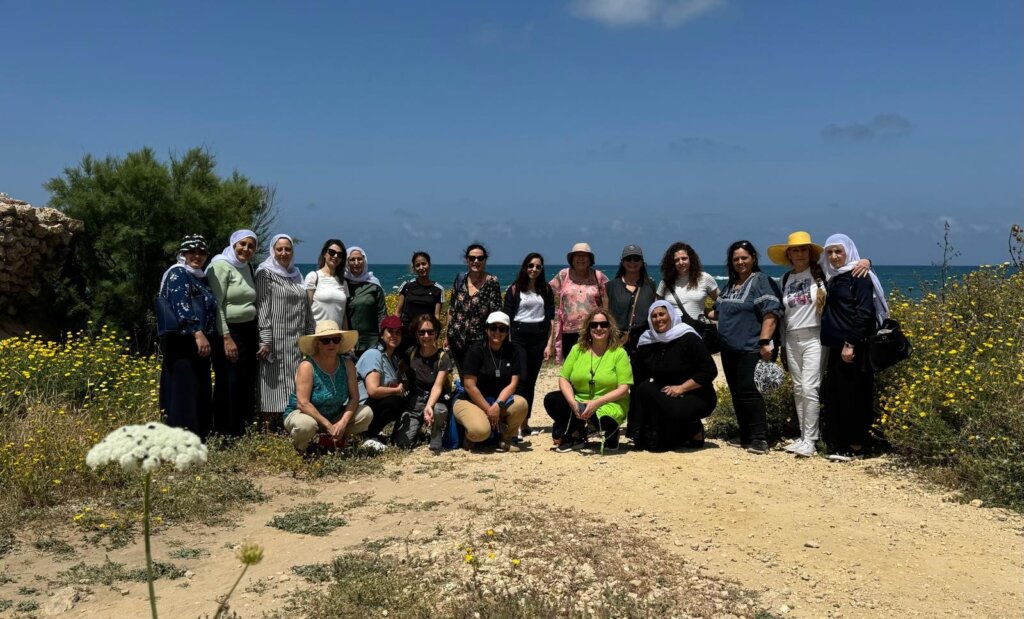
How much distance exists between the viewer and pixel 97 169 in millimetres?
12625

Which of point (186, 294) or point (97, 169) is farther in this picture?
point (97, 169)

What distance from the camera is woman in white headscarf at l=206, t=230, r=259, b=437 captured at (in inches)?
260

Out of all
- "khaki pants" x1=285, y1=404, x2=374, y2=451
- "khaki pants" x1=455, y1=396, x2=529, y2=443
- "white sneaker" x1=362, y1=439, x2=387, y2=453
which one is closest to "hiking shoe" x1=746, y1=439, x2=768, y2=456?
"khaki pants" x1=455, y1=396, x2=529, y2=443

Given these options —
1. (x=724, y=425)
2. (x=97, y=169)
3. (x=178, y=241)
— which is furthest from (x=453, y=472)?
(x=97, y=169)

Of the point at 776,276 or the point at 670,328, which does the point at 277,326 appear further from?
the point at 776,276

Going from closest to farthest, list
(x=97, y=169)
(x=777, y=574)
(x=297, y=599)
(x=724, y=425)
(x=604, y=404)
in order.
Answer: (x=297, y=599) < (x=777, y=574) < (x=604, y=404) < (x=724, y=425) < (x=97, y=169)

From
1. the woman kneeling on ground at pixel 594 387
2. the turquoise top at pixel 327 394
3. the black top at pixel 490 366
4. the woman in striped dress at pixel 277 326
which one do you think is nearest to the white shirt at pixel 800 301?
the woman kneeling on ground at pixel 594 387

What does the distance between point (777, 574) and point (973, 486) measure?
7.67ft

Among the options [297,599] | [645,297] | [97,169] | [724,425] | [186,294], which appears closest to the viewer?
[297,599]

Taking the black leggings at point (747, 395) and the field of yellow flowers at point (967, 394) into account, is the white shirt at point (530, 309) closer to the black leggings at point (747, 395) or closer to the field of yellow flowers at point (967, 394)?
the black leggings at point (747, 395)

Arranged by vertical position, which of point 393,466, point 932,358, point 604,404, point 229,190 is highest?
point 229,190

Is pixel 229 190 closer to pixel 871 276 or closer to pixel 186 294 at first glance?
pixel 186 294

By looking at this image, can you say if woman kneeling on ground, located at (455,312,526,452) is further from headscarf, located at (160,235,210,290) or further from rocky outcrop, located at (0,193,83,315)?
rocky outcrop, located at (0,193,83,315)

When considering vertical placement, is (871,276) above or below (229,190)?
below
